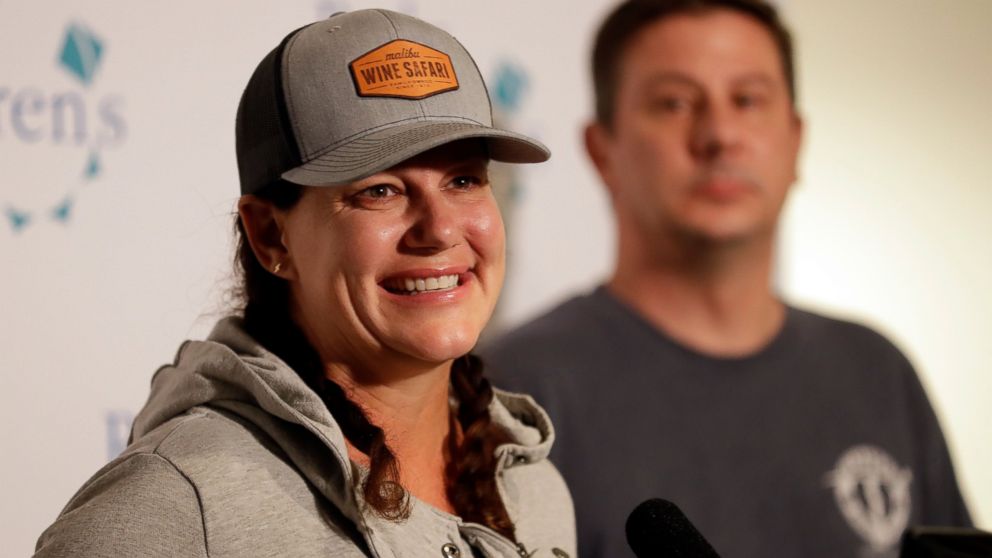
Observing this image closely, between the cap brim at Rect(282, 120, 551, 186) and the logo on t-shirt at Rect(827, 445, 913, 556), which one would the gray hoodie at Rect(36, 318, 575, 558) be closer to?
the cap brim at Rect(282, 120, 551, 186)

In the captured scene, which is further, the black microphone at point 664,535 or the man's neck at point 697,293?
the man's neck at point 697,293

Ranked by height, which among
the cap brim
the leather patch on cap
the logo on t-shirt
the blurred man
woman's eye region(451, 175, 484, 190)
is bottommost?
the logo on t-shirt

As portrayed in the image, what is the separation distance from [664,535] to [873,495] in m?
1.14

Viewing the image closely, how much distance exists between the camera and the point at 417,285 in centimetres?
105

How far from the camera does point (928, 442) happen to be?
1.98 meters

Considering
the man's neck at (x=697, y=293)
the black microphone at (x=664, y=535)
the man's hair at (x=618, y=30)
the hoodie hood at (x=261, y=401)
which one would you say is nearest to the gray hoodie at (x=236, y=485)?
the hoodie hood at (x=261, y=401)

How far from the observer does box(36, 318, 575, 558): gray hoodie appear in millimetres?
909

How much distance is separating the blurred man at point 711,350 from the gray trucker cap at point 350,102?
2.53ft

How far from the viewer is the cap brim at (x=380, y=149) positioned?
98 cm

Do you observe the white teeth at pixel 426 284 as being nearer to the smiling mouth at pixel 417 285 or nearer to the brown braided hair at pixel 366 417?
the smiling mouth at pixel 417 285

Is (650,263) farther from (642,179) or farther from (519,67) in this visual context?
(519,67)

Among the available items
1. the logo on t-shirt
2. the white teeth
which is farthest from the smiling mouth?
the logo on t-shirt

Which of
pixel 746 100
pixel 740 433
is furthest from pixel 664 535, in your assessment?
pixel 746 100

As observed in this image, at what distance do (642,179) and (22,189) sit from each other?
954mm
